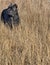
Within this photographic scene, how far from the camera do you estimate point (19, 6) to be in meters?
6.36

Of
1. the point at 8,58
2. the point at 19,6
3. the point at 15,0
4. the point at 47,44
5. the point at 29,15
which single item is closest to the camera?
the point at 8,58

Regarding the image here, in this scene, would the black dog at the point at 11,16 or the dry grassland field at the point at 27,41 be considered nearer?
the dry grassland field at the point at 27,41

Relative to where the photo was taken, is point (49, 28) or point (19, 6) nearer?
point (49, 28)

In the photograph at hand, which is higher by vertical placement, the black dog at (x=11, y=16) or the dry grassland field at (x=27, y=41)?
the black dog at (x=11, y=16)

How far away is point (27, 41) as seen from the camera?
4410 millimetres

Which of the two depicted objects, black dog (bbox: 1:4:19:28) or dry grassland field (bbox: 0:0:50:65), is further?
black dog (bbox: 1:4:19:28)

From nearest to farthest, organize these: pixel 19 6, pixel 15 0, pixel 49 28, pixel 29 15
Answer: pixel 49 28, pixel 29 15, pixel 19 6, pixel 15 0

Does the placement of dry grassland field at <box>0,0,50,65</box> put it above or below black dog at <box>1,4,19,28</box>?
below

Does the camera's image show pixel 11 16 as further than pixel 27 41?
Yes

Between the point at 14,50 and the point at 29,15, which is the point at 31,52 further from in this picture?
the point at 29,15

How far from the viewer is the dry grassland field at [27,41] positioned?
4.08 metres

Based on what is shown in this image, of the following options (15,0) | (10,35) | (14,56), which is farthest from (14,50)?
(15,0)

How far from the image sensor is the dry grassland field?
4.08 metres

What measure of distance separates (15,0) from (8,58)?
2873mm
